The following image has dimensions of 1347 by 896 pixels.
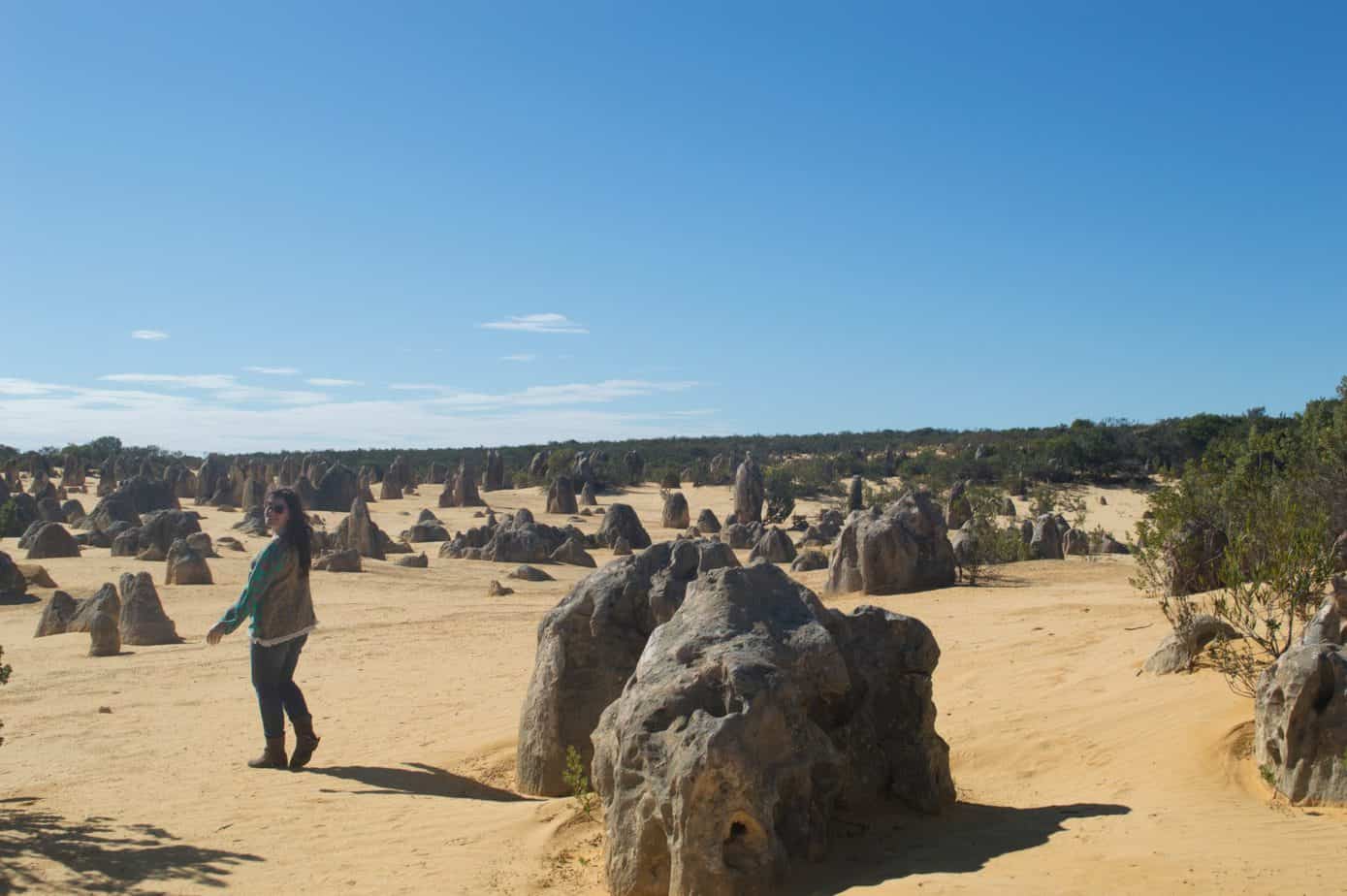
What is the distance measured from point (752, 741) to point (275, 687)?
14.8 ft

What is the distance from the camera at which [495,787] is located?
25.2ft

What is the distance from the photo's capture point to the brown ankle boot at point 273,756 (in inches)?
307

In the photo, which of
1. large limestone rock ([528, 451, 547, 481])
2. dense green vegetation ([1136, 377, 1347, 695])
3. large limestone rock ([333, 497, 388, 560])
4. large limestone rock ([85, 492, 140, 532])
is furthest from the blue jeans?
large limestone rock ([528, 451, 547, 481])

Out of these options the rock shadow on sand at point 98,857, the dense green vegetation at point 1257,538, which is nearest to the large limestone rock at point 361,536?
the dense green vegetation at point 1257,538

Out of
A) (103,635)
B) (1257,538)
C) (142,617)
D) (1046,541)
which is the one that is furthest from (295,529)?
(1046,541)

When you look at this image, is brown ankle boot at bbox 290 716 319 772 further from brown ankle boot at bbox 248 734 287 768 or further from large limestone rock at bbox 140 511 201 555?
large limestone rock at bbox 140 511 201 555

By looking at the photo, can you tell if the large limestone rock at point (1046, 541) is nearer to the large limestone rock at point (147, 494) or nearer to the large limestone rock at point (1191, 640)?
the large limestone rock at point (1191, 640)

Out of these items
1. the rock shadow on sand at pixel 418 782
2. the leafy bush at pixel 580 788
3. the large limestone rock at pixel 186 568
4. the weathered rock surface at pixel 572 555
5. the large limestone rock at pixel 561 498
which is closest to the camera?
the leafy bush at pixel 580 788

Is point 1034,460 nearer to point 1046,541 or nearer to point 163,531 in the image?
point 1046,541

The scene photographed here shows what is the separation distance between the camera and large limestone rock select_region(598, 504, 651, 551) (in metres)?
30.0

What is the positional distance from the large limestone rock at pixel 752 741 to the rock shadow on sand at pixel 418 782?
92.1 inches

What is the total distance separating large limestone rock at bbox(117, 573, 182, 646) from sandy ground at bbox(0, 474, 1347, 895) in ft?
3.94

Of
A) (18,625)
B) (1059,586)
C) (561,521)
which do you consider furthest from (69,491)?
(1059,586)

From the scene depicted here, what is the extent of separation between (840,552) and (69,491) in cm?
3944
